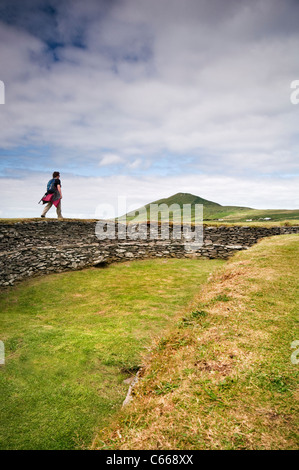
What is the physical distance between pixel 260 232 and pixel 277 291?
11.8 meters

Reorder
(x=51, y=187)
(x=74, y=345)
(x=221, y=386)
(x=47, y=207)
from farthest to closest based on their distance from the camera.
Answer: (x=47, y=207)
(x=51, y=187)
(x=74, y=345)
(x=221, y=386)

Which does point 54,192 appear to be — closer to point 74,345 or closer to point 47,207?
point 47,207

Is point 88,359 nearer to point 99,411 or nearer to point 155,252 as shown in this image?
point 99,411

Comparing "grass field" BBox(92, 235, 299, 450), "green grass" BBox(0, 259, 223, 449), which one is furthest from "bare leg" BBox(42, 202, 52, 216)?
"grass field" BBox(92, 235, 299, 450)

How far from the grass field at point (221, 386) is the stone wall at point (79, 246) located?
383 inches

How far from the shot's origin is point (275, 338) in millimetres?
4070

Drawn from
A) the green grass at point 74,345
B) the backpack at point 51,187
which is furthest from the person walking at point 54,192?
the green grass at point 74,345

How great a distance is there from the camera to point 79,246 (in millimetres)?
14516

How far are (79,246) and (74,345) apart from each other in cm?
921

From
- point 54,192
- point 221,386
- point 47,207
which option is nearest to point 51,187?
point 54,192

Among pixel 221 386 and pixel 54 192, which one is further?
pixel 54 192

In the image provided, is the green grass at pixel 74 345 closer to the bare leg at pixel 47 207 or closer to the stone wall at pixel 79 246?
the stone wall at pixel 79 246

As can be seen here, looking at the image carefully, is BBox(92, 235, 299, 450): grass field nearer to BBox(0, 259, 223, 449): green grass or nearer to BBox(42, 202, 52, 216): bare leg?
BBox(0, 259, 223, 449): green grass

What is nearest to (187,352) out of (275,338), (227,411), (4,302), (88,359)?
(227,411)
